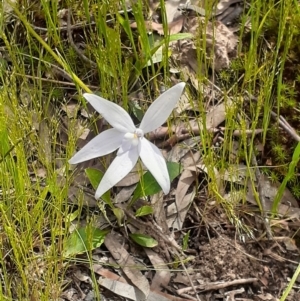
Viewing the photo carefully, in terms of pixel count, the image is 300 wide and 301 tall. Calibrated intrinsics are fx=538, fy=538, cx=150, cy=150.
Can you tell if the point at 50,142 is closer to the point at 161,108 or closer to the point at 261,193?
the point at 161,108

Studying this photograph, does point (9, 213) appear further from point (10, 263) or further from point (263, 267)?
point (263, 267)

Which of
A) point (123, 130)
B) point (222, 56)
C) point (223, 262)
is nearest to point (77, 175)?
point (123, 130)

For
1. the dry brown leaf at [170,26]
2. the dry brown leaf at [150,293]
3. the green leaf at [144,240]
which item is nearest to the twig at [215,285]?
the dry brown leaf at [150,293]

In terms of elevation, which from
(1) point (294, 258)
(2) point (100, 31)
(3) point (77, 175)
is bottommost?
(1) point (294, 258)

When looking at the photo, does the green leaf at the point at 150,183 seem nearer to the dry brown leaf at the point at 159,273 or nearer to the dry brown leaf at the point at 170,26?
the dry brown leaf at the point at 159,273

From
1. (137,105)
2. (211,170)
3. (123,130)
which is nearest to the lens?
(123,130)

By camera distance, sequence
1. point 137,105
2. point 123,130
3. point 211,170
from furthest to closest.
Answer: point 137,105 < point 211,170 < point 123,130

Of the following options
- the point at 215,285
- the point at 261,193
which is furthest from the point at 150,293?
the point at 261,193

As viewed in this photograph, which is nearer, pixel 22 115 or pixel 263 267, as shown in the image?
pixel 22 115
